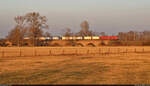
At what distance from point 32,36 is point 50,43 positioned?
15981 mm

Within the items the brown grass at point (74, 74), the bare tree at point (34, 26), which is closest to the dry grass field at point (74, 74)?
the brown grass at point (74, 74)

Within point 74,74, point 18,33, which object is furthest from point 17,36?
point 74,74

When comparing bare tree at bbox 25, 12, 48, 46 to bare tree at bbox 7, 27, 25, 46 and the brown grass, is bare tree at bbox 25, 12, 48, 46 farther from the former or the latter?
the brown grass

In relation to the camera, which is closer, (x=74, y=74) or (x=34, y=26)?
(x=74, y=74)

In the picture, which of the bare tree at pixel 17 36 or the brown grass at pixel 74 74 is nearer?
the brown grass at pixel 74 74

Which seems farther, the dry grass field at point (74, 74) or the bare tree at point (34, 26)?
the bare tree at point (34, 26)

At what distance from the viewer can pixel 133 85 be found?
10.8m

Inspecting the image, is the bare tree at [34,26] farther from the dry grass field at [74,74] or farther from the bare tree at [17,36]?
the dry grass field at [74,74]

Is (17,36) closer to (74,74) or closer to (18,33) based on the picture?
(18,33)

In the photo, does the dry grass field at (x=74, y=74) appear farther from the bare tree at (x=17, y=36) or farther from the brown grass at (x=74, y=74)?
the bare tree at (x=17, y=36)

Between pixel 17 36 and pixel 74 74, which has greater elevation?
pixel 17 36

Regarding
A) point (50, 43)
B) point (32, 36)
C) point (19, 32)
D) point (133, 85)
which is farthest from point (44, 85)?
point (50, 43)

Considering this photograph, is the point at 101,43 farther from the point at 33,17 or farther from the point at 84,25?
the point at 84,25

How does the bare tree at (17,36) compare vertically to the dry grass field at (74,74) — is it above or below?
above
